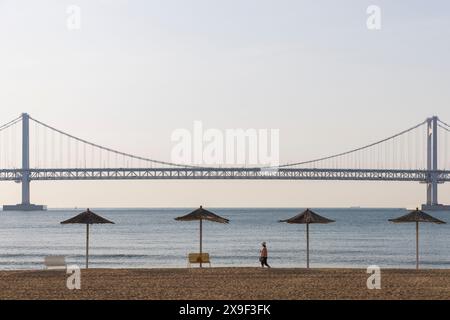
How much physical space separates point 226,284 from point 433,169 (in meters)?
83.9

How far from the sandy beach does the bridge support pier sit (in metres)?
78.4

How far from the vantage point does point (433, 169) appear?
100500 mm

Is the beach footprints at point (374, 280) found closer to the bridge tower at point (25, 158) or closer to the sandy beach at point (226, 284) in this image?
the sandy beach at point (226, 284)

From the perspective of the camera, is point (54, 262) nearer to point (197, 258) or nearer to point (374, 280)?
point (197, 258)

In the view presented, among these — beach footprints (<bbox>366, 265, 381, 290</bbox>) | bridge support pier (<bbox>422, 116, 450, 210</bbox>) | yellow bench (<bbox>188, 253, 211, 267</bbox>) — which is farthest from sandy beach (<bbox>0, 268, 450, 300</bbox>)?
bridge support pier (<bbox>422, 116, 450, 210</bbox>)

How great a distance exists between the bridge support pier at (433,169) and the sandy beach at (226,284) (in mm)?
78431

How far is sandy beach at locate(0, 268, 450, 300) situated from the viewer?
57.4ft

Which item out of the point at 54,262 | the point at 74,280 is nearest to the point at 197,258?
the point at 54,262

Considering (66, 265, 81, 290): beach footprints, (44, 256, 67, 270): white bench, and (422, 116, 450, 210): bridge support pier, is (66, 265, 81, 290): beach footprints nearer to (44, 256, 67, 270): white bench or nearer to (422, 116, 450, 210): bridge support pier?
(44, 256, 67, 270): white bench

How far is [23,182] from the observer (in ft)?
337

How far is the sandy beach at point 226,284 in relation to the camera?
17484 millimetres
